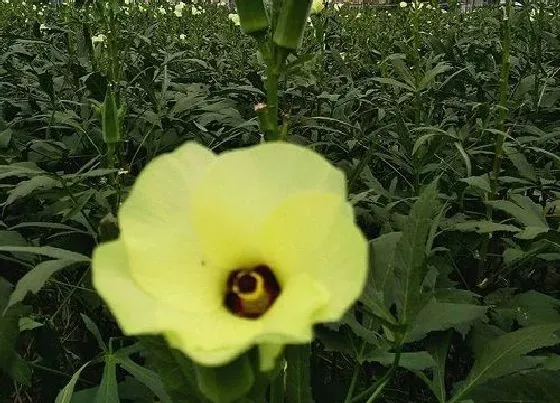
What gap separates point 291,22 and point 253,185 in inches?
11.7

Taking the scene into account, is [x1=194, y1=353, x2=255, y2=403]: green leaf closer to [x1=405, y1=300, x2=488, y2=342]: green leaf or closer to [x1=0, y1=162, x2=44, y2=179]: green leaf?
[x1=405, y1=300, x2=488, y2=342]: green leaf

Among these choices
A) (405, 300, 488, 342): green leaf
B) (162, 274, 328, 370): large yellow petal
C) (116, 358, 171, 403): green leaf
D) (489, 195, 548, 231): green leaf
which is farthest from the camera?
(489, 195, 548, 231): green leaf

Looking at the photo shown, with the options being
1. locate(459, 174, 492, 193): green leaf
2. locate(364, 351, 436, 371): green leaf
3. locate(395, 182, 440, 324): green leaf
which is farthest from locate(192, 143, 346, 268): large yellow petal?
locate(459, 174, 492, 193): green leaf

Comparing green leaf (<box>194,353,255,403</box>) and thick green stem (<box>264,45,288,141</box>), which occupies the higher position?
thick green stem (<box>264,45,288,141</box>)

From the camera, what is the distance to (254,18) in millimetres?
881

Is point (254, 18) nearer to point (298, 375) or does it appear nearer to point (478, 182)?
point (298, 375)

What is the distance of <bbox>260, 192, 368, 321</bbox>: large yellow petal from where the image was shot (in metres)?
0.55

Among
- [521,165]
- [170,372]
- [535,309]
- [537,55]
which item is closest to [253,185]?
[170,372]

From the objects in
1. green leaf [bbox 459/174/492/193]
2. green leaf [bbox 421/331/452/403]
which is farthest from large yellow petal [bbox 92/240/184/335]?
green leaf [bbox 459/174/492/193]

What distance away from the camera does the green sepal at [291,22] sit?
2.74 ft

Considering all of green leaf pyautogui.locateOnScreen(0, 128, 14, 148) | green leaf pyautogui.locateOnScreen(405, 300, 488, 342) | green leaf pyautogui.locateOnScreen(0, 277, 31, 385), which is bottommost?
green leaf pyautogui.locateOnScreen(0, 277, 31, 385)

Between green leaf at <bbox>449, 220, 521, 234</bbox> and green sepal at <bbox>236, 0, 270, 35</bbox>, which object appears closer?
green sepal at <bbox>236, 0, 270, 35</bbox>

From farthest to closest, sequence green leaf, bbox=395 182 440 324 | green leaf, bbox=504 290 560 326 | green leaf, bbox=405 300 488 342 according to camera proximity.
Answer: green leaf, bbox=504 290 560 326 < green leaf, bbox=405 300 488 342 < green leaf, bbox=395 182 440 324

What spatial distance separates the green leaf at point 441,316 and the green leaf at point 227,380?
518mm
